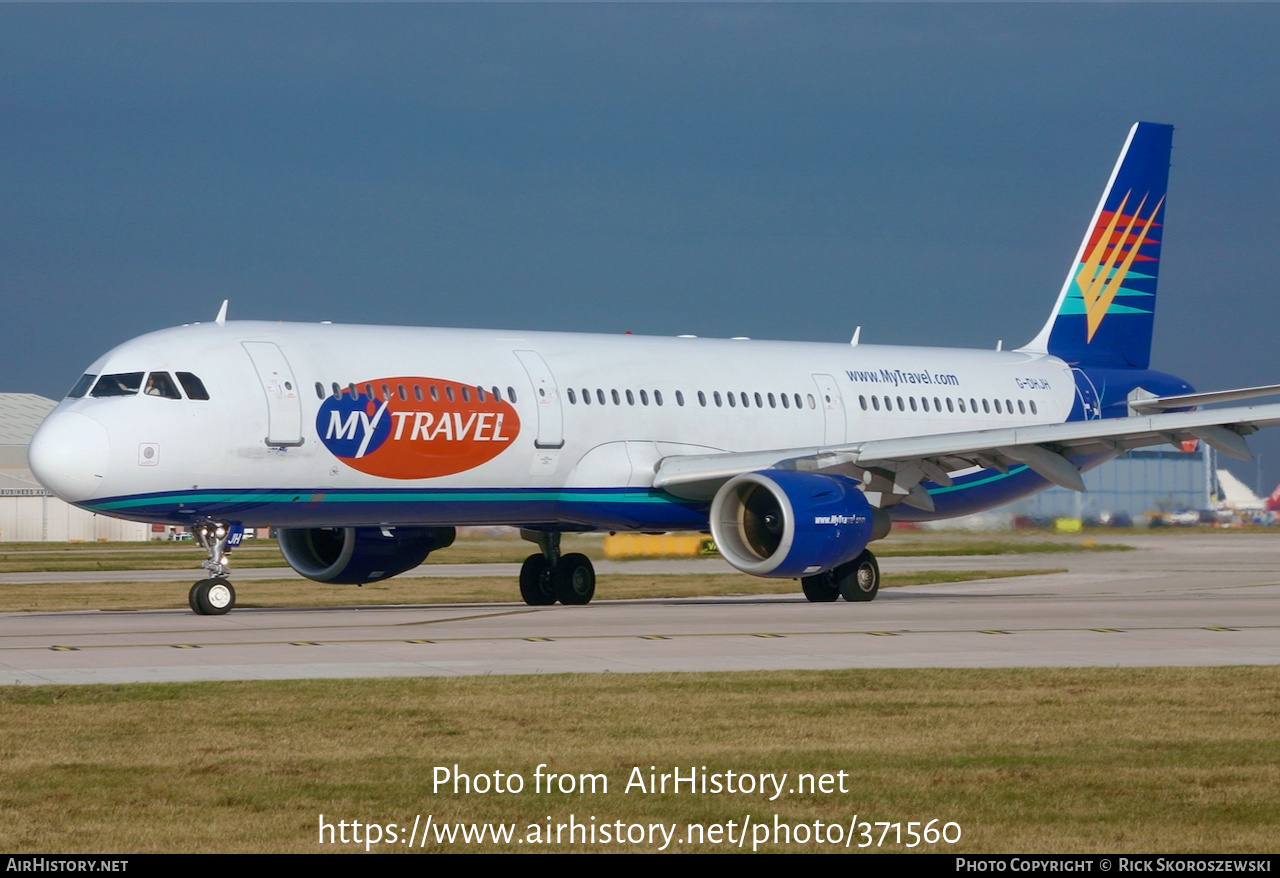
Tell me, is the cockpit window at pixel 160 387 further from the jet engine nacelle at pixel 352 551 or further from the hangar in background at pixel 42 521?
the hangar in background at pixel 42 521

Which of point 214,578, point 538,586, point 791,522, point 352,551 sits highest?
point 791,522

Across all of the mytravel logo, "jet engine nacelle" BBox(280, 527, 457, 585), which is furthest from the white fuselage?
"jet engine nacelle" BBox(280, 527, 457, 585)

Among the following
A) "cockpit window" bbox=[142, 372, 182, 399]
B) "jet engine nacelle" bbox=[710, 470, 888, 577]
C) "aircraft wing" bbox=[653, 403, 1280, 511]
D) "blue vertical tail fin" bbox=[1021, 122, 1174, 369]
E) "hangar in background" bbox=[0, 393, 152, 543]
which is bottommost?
"hangar in background" bbox=[0, 393, 152, 543]

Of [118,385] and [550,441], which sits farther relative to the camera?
[550,441]

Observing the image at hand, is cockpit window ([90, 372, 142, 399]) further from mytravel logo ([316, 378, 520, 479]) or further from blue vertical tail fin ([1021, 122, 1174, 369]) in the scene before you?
blue vertical tail fin ([1021, 122, 1174, 369])

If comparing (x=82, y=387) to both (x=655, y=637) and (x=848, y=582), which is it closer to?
(x=655, y=637)

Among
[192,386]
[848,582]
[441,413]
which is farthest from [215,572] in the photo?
[848,582]

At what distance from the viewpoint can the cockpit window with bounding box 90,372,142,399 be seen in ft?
78.3

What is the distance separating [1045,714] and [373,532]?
16678 mm

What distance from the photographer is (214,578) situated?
24594 millimetres

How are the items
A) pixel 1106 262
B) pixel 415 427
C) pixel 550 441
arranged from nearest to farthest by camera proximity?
pixel 415 427 < pixel 550 441 < pixel 1106 262

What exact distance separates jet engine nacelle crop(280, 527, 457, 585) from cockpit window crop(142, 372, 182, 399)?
16.6 ft

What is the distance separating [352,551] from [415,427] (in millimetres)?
3913

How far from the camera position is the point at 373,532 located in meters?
28.7
